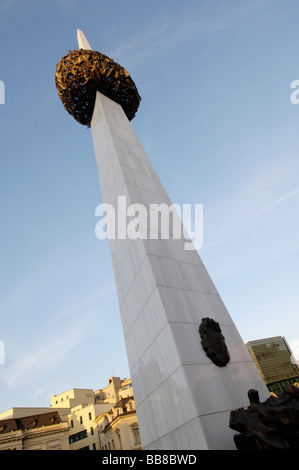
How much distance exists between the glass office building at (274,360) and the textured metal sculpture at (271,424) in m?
118

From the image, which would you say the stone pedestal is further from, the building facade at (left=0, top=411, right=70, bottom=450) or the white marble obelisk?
the building facade at (left=0, top=411, right=70, bottom=450)

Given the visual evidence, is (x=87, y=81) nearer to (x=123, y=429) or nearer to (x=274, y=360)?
(x=123, y=429)

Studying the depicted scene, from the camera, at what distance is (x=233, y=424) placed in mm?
4512

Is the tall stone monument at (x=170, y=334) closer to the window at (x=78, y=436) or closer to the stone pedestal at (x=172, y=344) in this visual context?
the stone pedestal at (x=172, y=344)

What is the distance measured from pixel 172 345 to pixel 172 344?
24mm

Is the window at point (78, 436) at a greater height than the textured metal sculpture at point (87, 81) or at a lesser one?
lesser

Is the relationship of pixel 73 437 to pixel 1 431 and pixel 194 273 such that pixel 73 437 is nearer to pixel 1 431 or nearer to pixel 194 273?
pixel 1 431

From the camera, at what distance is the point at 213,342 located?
6852mm

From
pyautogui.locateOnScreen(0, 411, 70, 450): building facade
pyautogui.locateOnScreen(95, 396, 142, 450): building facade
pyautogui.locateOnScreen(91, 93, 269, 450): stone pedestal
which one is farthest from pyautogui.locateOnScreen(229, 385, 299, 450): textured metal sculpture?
pyautogui.locateOnScreen(0, 411, 70, 450): building facade

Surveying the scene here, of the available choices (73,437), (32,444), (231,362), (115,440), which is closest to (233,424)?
(231,362)

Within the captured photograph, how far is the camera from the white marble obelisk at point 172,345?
583cm

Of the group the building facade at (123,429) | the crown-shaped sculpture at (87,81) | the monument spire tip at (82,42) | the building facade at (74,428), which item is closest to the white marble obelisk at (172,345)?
the crown-shaped sculpture at (87,81)
